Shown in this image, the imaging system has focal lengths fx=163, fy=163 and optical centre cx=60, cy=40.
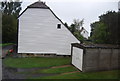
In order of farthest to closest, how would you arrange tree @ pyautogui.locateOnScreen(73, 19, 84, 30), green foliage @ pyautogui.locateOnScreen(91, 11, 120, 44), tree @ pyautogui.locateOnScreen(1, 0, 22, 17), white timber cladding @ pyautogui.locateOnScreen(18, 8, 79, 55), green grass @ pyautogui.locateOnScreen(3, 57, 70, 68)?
tree @ pyautogui.locateOnScreen(1, 0, 22, 17)
tree @ pyautogui.locateOnScreen(73, 19, 84, 30)
white timber cladding @ pyautogui.locateOnScreen(18, 8, 79, 55)
green foliage @ pyautogui.locateOnScreen(91, 11, 120, 44)
green grass @ pyautogui.locateOnScreen(3, 57, 70, 68)

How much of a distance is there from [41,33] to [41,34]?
15 centimetres

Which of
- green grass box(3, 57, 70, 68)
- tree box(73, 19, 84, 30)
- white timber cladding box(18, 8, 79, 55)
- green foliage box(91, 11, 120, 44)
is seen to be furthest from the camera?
tree box(73, 19, 84, 30)

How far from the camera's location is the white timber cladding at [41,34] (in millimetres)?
24641

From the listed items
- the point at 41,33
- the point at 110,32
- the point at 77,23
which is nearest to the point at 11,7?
the point at 77,23

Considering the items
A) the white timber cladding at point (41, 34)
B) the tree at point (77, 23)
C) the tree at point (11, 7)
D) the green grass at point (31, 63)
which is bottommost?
the green grass at point (31, 63)

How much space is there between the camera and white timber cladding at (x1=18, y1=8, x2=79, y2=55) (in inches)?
970

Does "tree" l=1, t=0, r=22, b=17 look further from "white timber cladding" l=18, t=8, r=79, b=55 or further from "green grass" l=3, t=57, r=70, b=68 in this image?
"green grass" l=3, t=57, r=70, b=68

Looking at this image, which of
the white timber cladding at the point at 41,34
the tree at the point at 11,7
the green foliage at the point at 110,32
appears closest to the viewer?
the green foliage at the point at 110,32

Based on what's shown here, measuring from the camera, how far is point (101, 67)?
15234mm

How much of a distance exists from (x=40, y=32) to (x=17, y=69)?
9.53 meters

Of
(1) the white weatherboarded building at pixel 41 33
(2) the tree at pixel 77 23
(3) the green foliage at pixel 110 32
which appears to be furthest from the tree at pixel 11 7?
(3) the green foliage at pixel 110 32

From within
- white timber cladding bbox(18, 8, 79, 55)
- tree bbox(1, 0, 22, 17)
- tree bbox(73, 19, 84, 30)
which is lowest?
white timber cladding bbox(18, 8, 79, 55)

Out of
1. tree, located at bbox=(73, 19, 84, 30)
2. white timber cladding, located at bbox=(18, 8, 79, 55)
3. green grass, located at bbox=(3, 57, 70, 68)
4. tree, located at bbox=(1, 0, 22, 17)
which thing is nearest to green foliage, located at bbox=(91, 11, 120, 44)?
white timber cladding, located at bbox=(18, 8, 79, 55)

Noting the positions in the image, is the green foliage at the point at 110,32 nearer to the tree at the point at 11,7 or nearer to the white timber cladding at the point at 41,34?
the white timber cladding at the point at 41,34
